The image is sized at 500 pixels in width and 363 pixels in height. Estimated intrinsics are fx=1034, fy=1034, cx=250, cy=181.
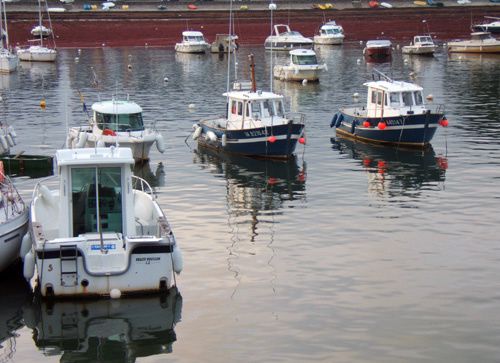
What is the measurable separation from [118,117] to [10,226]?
62.3ft

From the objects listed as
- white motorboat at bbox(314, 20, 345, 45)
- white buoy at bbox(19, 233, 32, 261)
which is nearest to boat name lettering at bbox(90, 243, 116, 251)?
white buoy at bbox(19, 233, 32, 261)

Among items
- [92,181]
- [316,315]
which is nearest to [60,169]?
[92,181]

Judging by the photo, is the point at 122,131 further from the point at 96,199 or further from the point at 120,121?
the point at 96,199

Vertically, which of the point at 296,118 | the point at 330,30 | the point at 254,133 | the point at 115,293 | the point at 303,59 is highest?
the point at 330,30

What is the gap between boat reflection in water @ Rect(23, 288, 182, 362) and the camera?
76.9 feet

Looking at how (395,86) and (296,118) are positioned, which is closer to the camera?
(395,86)

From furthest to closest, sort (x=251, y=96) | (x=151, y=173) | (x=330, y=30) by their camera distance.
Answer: (x=330, y=30) < (x=251, y=96) < (x=151, y=173)

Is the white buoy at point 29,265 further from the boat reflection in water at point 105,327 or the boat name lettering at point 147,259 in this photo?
the boat name lettering at point 147,259

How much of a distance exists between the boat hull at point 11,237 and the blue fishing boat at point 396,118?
2428 centimetres

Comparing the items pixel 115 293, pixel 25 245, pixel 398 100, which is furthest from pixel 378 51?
pixel 115 293

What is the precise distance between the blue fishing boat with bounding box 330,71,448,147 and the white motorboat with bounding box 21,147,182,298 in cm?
2318

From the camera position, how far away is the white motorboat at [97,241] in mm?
25094

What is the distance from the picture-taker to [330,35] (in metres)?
124

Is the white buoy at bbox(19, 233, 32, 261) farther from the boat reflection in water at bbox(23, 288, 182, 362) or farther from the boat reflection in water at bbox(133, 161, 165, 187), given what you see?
the boat reflection in water at bbox(133, 161, 165, 187)
